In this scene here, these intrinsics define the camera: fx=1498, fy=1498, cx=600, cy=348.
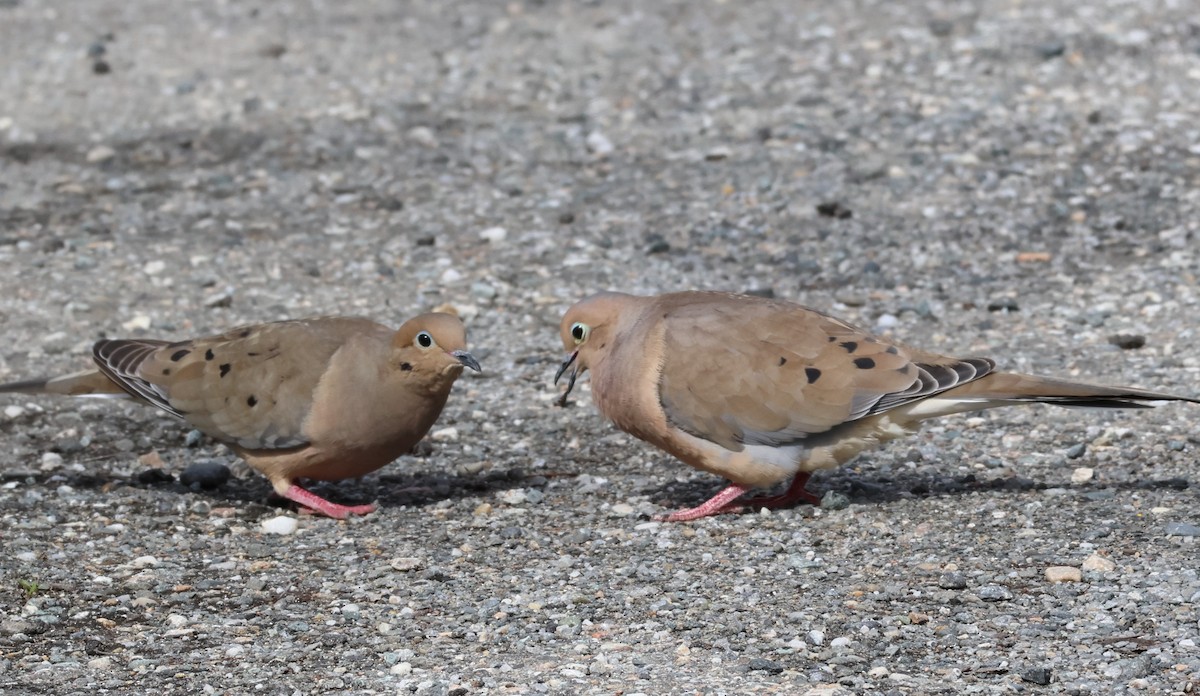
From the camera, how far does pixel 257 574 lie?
194 inches

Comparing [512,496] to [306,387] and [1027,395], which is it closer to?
[306,387]

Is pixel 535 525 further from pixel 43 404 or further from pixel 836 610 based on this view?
pixel 43 404

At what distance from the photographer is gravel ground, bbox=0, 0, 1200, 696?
434 cm

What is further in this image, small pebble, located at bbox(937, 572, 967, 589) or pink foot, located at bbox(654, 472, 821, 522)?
pink foot, located at bbox(654, 472, 821, 522)

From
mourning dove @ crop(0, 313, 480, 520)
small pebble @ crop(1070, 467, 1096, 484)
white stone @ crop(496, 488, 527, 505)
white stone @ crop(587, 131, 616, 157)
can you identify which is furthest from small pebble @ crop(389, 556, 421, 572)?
white stone @ crop(587, 131, 616, 157)

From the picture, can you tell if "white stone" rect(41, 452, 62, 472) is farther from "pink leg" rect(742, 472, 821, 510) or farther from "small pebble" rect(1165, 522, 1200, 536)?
"small pebble" rect(1165, 522, 1200, 536)

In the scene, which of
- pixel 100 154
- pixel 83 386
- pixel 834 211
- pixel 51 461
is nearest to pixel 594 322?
pixel 83 386

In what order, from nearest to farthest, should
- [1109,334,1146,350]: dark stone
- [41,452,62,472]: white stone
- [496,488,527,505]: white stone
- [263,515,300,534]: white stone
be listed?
[263,515,300,534]: white stone < [496,488,527,505]: white stone < [41,452,62,472]: white stone < [1109,334,1146,350]: dark stone

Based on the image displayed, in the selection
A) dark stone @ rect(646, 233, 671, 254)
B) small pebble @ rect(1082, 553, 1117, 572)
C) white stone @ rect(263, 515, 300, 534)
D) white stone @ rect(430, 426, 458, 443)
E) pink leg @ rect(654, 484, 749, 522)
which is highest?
dark stone @ rect(646, 233, 671, 254)

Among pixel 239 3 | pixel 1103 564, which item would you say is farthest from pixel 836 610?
pixel 239 3

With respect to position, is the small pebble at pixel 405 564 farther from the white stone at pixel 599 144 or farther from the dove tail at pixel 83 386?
the white stone at pixel 599 144

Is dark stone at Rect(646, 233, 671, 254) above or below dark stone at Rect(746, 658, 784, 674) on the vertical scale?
above

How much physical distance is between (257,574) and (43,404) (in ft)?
6.72

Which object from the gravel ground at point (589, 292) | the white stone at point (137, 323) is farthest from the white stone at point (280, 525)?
the white stone at point (137, 323)
